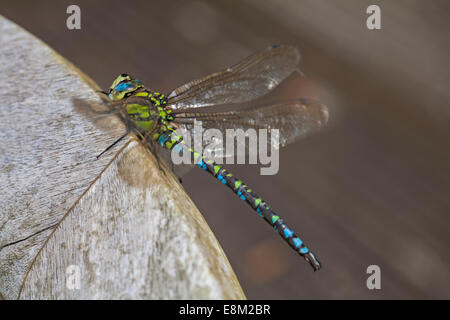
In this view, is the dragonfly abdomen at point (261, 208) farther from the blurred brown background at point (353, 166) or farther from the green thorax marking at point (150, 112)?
the blurred brown background at point (353, 166)

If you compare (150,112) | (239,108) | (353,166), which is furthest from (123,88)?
(353,166)

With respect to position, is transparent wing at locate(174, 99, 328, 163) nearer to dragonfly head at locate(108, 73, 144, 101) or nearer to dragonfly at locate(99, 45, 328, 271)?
dragonfly at locate(99, 45, 328, 271)

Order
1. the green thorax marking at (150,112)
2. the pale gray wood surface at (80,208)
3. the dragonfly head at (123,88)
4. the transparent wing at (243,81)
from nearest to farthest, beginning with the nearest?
the pale gray wood surface at (80,208), the green thorax marking at (150,112), the dragonfly head at (123,88), the transparent wing at (243,81)

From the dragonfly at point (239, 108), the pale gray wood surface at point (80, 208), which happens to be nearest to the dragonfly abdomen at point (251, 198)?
the dragonfly at point (239, 108)

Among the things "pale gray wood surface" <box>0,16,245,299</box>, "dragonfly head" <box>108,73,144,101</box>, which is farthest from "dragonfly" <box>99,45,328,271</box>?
"pale gray wood surface" <box>0,16,245,299</box>

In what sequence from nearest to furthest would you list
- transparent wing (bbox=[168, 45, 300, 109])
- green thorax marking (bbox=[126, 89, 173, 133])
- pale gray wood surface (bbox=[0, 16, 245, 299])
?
pale gray wood surface (bbox=[0, 16, 245, 299]) < green thorax marking (bbox=[126, 89, 173, 133]) < transparent wing (bbox=[168, 45, 300, 109])

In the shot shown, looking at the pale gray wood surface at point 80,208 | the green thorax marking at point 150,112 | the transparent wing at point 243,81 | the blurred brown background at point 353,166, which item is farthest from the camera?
the blurred brown background at point 353,166

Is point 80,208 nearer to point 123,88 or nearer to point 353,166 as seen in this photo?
→ point 123,88
